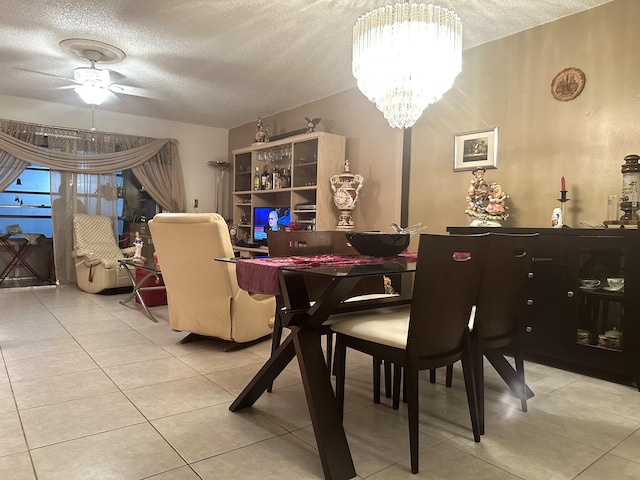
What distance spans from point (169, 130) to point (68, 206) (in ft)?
5.92

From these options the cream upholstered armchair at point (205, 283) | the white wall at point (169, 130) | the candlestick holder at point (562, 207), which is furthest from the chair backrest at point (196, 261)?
the white wall at point (169, 130)

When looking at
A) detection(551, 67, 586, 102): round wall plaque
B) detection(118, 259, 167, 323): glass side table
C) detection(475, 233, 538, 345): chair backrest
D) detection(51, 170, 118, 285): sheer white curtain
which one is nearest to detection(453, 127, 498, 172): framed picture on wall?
detection(551, 67, 586, 102): round wall plaque

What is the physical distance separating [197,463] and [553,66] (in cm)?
334

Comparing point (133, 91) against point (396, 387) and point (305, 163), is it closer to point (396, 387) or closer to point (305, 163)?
point (305, 163)

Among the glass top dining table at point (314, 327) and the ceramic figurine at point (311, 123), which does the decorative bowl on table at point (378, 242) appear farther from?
the ceramic figurine at point (311, 123)

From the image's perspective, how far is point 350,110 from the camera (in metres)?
4.89

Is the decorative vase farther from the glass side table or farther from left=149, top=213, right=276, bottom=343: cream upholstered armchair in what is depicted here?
the glass side table

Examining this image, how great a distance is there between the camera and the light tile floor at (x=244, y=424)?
5.36ft

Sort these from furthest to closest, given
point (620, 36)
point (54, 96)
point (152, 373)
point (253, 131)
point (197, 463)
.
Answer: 1. point (253, 131)
2. point (54, 96)
3. point (620, 36)
4. point (152, 373)
5. point (197, 463)

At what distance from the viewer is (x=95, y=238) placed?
5.84m

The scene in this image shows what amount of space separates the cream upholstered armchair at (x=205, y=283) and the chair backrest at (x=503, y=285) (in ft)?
5.28

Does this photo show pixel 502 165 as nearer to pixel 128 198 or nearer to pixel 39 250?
pixel 128 198

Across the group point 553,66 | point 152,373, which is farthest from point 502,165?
point 152,373

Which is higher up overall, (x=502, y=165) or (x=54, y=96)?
(x=54, y=96)
